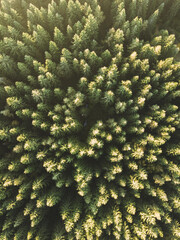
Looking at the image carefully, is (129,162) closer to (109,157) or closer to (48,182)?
(109,157)

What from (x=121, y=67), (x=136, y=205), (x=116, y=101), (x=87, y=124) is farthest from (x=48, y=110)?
(x=136, y=205)

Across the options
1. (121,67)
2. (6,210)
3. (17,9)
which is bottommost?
(6,210)

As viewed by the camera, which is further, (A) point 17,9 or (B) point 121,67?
(A) point 17,9

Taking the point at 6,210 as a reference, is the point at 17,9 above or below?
above

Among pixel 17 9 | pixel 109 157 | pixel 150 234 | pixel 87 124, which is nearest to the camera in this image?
pixel 150 234

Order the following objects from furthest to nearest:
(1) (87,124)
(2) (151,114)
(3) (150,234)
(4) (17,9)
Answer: (4) (17,9) → (1) (87,124) → (2) (151,114) → (3) (150,234)

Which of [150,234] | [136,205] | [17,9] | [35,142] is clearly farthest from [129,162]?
[17,9]

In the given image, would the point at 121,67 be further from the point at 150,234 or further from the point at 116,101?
the point at 150,234
